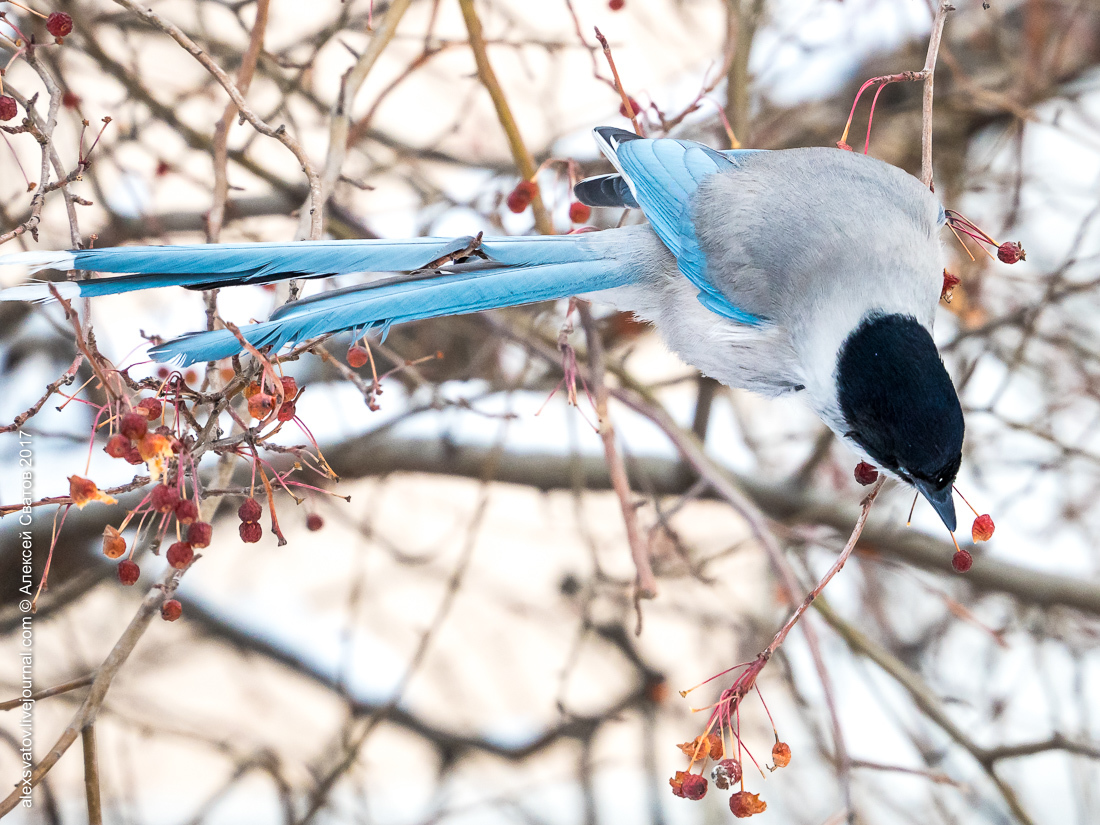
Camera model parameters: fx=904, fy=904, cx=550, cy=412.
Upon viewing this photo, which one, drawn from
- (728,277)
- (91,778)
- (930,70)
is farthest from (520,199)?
(91,778)

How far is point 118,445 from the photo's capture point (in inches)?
37.5

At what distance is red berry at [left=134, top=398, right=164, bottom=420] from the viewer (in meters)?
1.03

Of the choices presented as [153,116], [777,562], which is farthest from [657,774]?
[153,116]

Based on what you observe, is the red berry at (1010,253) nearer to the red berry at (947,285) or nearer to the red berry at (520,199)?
the red berry at (947,285)

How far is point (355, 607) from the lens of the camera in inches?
88.9

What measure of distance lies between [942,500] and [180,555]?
0.89 meters

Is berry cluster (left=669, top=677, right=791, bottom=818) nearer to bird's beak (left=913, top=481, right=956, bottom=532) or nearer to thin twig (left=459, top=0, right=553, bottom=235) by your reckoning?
bird's beak (left=913, top=481, right=956, bottom=532)

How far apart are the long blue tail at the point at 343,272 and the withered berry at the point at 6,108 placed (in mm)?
365

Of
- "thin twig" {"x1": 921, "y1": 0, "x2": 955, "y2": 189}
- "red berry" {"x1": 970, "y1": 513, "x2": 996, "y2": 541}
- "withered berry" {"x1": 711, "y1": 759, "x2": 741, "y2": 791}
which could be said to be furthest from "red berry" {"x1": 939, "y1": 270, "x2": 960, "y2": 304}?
"withered berry" {"x1": 711, "y1": 759, "x2": 741, "y2": 791}

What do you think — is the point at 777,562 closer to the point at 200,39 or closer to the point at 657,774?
the point at 657,774

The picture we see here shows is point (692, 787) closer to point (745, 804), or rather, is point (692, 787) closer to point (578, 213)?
point (745, 804)

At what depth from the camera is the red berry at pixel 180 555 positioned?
3.26ft

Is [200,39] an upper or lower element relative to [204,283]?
upper

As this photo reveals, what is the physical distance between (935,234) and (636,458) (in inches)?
37.7
